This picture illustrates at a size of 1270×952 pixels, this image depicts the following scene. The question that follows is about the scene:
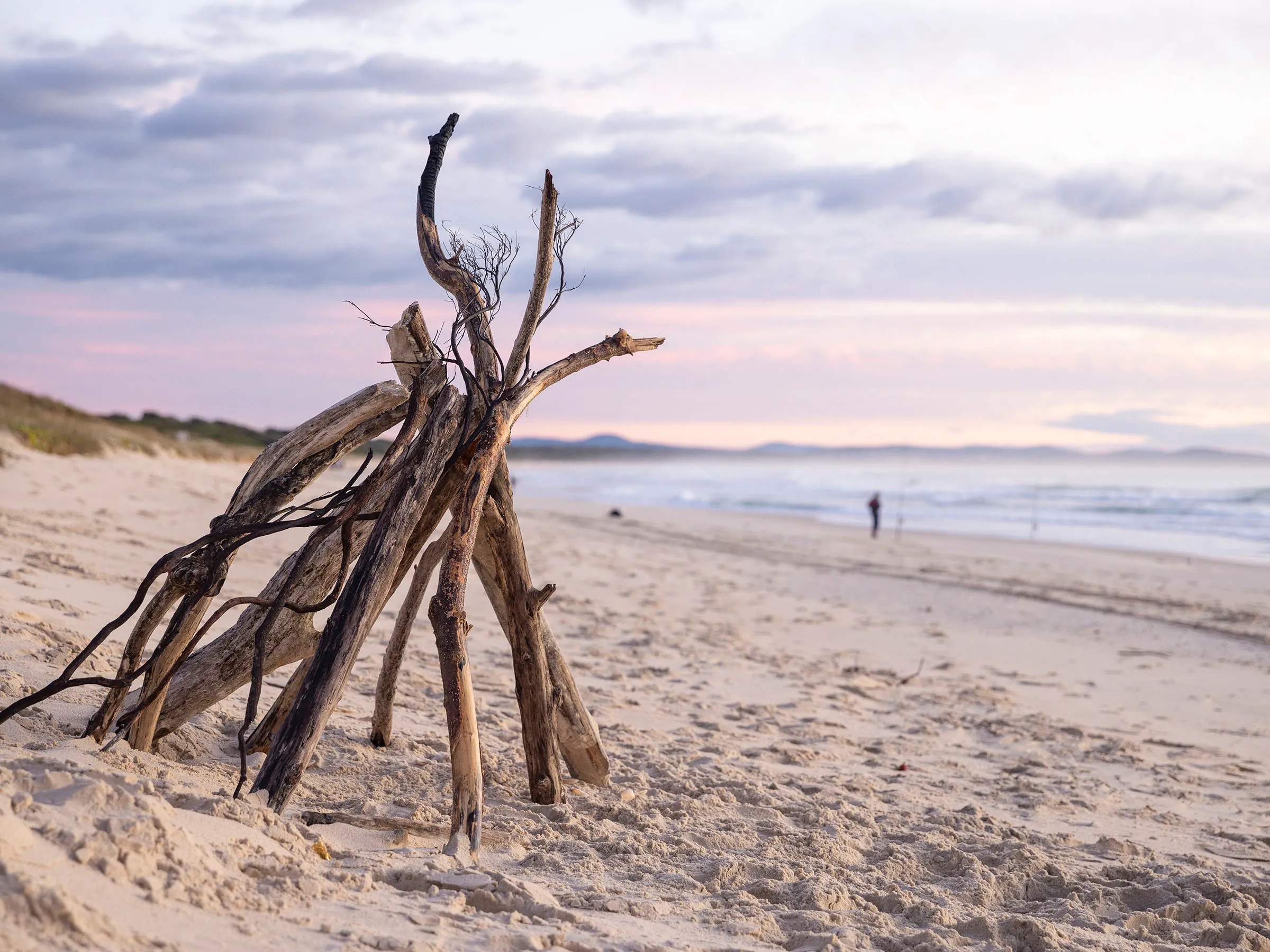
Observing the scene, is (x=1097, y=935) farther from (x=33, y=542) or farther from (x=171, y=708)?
(x=33, y=542)

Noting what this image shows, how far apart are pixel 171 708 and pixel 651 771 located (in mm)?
2177

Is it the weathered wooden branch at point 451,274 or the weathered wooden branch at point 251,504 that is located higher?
the weathered wooden branch at point 451,274

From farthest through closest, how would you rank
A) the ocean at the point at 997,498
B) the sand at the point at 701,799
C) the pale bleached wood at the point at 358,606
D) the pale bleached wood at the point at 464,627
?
1. the ocean at the point at 997,498
2. the pale bleached wood at the point at 464,627
3. the pale bleached wood at the point at 358,606
4. the sand at the point at 701,799

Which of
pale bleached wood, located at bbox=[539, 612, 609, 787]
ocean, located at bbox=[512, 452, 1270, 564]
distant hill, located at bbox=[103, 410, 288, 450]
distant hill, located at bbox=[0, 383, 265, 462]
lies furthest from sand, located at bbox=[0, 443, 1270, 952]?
distant hill, located at bbox=[103, 410, 288, 450]

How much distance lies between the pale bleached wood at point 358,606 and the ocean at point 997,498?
20.5 metres

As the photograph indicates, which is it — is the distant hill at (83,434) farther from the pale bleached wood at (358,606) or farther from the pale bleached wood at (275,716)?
the pale bleached wood at (358,606)

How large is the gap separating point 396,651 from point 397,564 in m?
0.96

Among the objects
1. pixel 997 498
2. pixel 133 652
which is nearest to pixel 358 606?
pixel 133 652

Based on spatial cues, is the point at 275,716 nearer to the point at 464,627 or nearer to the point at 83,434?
the point at 464,627

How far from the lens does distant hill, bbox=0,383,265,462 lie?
1814 centimetres

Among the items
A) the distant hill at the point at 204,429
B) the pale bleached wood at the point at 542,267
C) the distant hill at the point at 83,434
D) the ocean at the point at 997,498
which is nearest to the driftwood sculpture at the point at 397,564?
the pale bleached wood at the point at 542,267

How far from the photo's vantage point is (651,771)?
15.7 ft

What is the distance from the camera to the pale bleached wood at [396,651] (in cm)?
401

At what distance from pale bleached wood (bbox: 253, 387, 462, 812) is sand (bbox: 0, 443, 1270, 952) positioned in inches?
7.7
